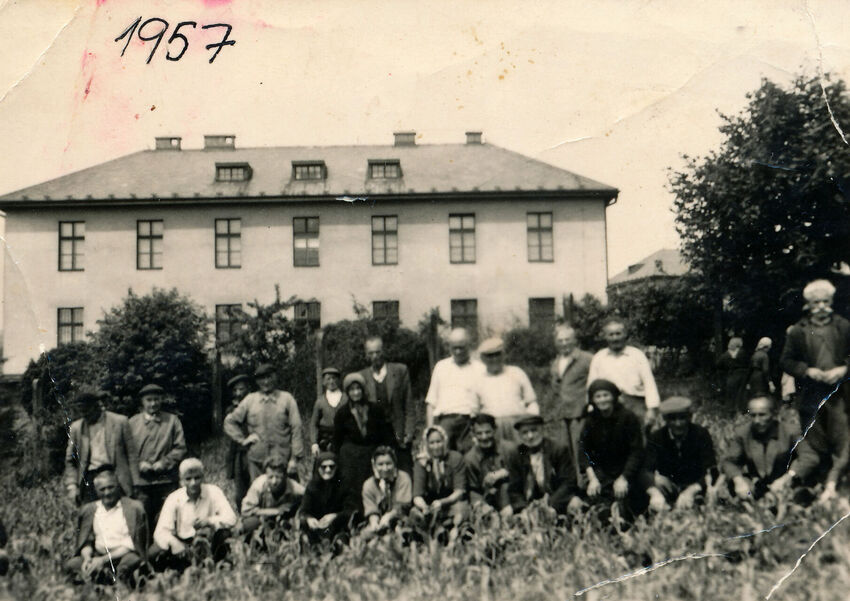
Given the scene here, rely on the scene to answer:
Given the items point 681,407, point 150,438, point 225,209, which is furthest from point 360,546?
point 225,209

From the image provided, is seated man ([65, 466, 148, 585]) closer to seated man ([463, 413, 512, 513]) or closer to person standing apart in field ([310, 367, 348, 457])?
person standing apart in field ([310, 367, 348, 457])

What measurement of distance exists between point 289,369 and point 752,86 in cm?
281

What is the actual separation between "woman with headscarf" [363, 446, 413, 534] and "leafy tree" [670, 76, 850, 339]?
72.2 inches

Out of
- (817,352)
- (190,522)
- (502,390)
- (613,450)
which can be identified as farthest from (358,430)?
(817,352)

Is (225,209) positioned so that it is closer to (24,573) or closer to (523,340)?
(523,340)

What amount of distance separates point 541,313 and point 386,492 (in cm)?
116

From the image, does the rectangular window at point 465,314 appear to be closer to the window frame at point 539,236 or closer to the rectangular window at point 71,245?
the window frame at point 539,236

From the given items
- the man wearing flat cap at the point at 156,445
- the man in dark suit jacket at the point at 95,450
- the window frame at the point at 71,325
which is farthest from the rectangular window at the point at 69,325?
the man wearing flat cap at the point at 156,445

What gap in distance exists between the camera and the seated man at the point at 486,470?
3135mm

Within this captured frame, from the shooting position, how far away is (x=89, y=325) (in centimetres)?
347

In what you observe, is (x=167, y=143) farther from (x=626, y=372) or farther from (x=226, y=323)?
(x=626, y=372)

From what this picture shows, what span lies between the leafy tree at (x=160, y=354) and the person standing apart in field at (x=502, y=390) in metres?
1.39

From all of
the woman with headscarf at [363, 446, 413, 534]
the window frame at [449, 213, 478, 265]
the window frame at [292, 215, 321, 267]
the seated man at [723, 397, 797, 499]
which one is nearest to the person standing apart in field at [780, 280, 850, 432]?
the seated man at [723, 397, 797, 499]

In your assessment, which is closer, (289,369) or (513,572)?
(513,572)
